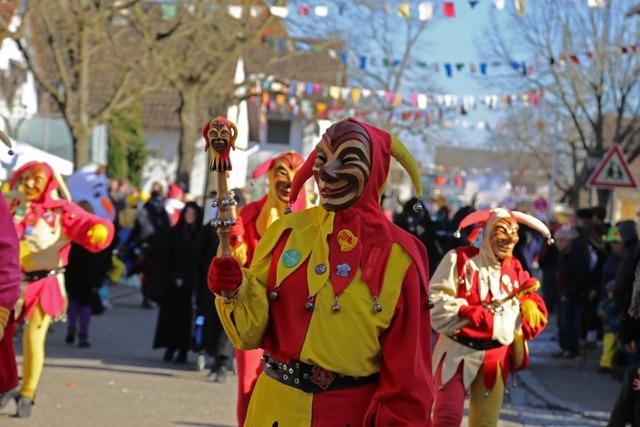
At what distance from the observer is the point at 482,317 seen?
7730mm

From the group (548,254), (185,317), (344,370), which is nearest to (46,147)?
(548,254)

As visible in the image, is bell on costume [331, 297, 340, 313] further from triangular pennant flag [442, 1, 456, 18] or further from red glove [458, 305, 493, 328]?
triangular pennant flag [442, 1, 456, 18]

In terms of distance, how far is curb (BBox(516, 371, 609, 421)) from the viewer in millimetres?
11625

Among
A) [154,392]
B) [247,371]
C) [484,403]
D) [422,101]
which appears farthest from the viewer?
[422,101]

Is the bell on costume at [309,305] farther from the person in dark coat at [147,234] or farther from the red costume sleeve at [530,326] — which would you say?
the person in dark coat at [147,234]

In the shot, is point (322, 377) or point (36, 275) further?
point (36, 275)

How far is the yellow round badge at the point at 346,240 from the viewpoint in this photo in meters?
4.91

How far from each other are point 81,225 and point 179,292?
14.2 ft

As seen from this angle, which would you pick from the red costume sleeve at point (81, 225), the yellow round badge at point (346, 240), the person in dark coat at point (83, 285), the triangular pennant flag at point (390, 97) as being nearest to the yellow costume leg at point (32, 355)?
the red costume sleeve at point (81, 225)

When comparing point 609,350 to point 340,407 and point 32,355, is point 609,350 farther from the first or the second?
point 340,407

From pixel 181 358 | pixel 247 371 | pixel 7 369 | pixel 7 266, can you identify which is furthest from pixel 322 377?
pixel 181 358

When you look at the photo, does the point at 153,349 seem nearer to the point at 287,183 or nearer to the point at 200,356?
the point at 200,356

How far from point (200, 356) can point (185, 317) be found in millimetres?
785

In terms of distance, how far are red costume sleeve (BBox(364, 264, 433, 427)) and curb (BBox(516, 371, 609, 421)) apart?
23.1 ft
